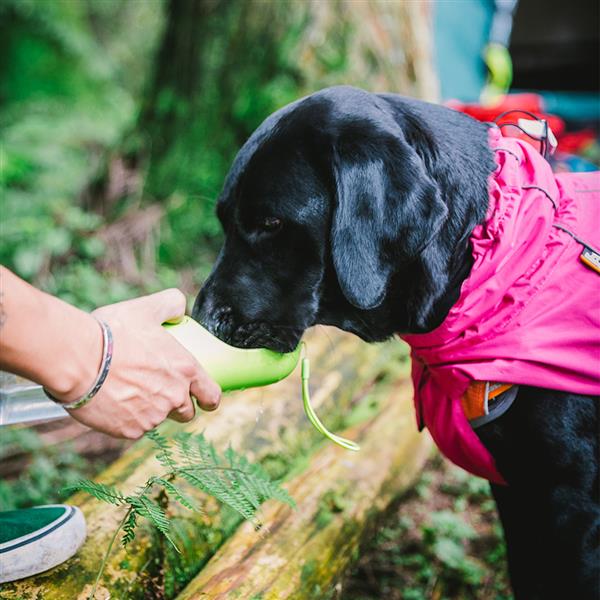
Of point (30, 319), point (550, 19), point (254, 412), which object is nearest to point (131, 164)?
point (254, 412)

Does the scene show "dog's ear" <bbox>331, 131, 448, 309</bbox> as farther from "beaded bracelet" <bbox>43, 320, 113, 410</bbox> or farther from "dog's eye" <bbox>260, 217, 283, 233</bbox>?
"beaded bracelet" <bbox>43, 320, 113, 410</bbox>

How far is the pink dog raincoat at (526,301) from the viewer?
77.7 inches

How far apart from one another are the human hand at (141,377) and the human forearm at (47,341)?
0.05m

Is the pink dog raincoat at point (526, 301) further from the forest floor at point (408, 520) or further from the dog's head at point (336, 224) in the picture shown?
the forest floor at point (408, 520)

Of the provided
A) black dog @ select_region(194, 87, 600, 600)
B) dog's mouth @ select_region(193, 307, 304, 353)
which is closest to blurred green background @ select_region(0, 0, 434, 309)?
dog's mouth @ select_region(193, 307, 304, 353)

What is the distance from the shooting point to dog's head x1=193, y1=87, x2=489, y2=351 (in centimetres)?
203

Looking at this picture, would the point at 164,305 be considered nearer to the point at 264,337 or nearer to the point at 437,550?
the point at 264,337

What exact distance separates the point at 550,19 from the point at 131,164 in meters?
7.26

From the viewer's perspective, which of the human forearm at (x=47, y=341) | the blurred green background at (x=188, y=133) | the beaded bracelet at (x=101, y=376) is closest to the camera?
the human forearm at (x=47, y=341)

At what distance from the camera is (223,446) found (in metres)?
2.91

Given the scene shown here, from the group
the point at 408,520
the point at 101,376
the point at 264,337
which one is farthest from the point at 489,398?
the point at 408,520

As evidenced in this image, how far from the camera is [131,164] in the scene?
5.55 metres

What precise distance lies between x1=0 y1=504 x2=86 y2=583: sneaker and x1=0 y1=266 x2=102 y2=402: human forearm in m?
0.53

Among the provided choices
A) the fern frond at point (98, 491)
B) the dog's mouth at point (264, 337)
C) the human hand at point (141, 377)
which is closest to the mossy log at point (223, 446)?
the fern frond at point (98, 491)
